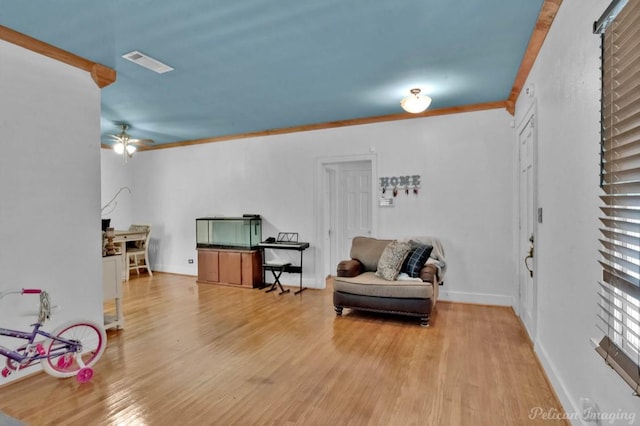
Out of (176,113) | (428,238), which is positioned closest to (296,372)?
(428,238)

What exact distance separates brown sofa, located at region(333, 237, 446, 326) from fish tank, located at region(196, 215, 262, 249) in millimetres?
2112

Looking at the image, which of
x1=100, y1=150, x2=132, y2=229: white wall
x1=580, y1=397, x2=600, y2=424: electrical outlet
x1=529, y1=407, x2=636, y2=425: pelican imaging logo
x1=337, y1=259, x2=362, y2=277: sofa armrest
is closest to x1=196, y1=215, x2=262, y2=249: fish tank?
x1=337, y1=259, x2=362, y2=277: sofa armrest

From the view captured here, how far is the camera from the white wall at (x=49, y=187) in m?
2.50

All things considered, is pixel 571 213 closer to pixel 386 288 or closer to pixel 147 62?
pixel 386 288

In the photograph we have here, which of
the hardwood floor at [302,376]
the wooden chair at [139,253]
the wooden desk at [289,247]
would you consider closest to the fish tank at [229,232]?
the wooden desk at [289,247]

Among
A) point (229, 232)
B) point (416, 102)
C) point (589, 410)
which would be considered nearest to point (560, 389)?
point (589, 410)

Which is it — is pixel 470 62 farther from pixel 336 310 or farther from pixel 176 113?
pixel 176 113

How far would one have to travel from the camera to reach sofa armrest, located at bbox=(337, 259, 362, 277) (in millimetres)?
4035

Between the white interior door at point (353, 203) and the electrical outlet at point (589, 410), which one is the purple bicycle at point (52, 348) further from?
the white interior door at point (353, 203)

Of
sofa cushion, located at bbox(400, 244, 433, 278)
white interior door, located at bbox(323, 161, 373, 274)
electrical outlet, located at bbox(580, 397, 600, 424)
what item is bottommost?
electrical outlet, located at bbox(580, 397, 600, 424)

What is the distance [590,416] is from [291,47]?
3045mm

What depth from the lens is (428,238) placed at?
14.5ft

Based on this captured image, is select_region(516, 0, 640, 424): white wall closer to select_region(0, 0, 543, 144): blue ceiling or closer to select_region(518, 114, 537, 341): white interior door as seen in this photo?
select_region(518, 114, 537, 341): white interior door

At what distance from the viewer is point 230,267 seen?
559cm
